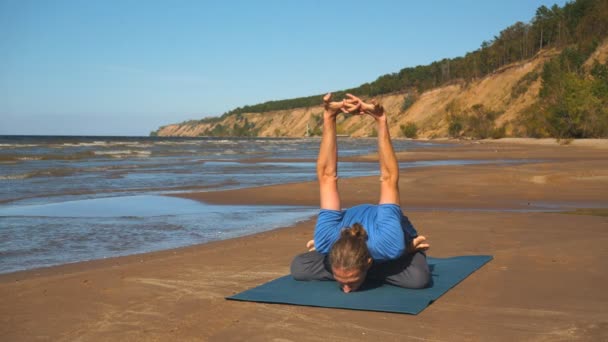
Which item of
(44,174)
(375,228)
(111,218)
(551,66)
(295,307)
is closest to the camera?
(295,307)

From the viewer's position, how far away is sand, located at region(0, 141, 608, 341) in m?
3.79

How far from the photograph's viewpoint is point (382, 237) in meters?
4.52

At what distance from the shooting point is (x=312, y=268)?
498 centimetres

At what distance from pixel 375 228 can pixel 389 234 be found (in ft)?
0.36

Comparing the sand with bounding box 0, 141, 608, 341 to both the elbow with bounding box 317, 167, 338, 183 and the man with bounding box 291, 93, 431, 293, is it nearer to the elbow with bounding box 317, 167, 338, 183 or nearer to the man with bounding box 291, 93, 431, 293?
the man with bounding box 291, 93, 431, 293

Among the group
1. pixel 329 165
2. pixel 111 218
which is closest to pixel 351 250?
pixel 329 165

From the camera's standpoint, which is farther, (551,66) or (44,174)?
(551,66)

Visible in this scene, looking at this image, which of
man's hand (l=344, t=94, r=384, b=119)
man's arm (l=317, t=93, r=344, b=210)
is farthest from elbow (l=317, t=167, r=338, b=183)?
man's hand (l=344, t=94, r=384, b=119)

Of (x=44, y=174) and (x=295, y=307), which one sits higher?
(x=44, y=174)

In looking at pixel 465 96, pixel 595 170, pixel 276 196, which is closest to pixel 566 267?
pixel 276 196

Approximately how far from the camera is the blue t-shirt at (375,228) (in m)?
4.52

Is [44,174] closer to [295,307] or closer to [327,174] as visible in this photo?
[327,174]

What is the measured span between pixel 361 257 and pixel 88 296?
2043 mm

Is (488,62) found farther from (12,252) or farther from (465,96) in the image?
(12,252)
